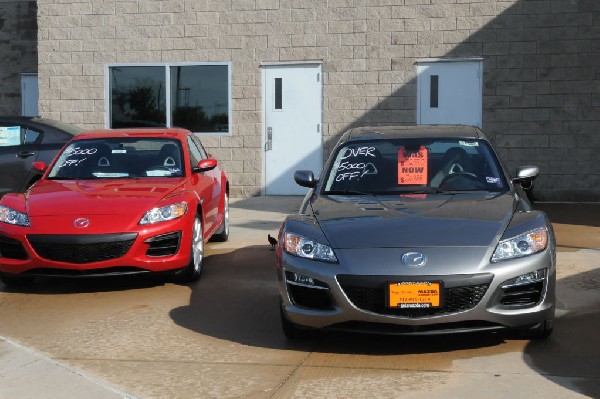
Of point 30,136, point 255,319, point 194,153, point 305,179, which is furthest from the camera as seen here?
point 30,136

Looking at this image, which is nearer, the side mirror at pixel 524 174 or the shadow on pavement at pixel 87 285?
the side mirror at pixel 524 174

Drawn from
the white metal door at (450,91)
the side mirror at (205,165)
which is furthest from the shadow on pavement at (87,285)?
the white metal door at (450,91)

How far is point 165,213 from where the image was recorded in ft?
27.0

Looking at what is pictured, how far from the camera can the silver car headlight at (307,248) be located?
5984mm

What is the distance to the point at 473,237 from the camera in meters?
5.95

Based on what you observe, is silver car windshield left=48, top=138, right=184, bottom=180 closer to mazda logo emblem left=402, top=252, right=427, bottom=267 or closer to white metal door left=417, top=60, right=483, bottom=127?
mazda logo emblem left=402, top=252, right=427, bottom=267

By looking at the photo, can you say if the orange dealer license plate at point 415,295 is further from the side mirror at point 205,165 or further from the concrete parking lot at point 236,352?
the side mirror at point 205,165

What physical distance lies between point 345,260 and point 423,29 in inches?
401

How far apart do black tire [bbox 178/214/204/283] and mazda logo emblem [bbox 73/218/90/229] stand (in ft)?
3.13

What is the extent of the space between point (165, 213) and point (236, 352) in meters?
2.28

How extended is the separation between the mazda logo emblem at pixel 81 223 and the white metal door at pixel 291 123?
26.7 feet

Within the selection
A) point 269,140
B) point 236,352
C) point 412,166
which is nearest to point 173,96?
point 269,140

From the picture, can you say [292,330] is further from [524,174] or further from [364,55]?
[364,55]

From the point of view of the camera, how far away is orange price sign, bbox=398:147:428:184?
23.8 ft
